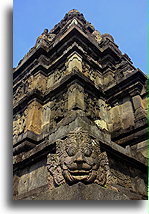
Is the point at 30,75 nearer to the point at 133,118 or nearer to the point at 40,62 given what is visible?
the point at 40,62

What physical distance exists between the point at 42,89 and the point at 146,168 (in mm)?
5848

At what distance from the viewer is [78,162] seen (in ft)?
9.77

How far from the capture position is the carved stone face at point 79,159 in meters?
2.94

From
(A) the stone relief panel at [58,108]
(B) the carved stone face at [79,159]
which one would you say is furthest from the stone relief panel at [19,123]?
(B) the carved stone face at [79,159]

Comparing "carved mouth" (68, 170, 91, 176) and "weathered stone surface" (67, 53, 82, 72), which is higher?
"weathered stone surface" (67, 53, 82, 72)

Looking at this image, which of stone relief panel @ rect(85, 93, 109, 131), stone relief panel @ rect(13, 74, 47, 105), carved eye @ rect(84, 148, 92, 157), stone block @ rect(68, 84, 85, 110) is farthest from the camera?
stone relief panel @ rect(13, 74, 47, 105)

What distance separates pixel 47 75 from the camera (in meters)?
9.78

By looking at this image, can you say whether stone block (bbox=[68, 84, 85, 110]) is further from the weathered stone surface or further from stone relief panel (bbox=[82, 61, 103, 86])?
stone relief panel (bbox=[82, 61, 103, 86])

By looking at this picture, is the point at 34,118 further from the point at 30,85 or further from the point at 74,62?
the point at 74,62

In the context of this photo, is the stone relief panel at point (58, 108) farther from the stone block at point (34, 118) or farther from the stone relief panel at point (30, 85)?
the stone relief panel at point (30, 85)

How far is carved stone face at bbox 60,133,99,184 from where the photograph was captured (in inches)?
116

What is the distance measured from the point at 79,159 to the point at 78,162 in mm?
48

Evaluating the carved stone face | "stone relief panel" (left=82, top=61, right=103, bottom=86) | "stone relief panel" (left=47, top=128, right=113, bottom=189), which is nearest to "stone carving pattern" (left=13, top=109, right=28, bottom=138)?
"stone relief panel" (left=82, top=61, right=103, bottom=86)

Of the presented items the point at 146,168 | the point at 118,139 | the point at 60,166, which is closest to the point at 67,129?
the point at 60,166
